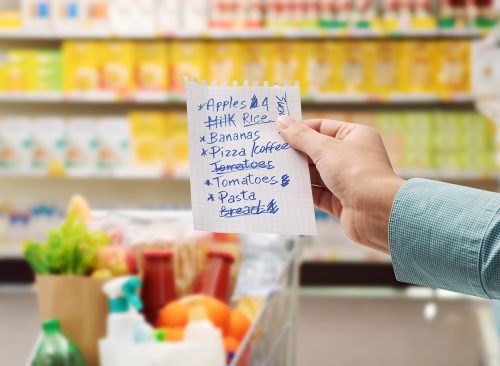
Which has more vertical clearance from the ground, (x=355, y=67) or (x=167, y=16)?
(x=167, y=16)

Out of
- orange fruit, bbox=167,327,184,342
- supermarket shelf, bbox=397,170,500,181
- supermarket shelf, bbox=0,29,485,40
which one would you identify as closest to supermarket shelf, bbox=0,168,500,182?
supermarket shelf, bbox=397,170,500,181

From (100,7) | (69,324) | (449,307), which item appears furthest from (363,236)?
(100,7)

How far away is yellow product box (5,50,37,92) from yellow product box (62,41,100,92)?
8.8 inches

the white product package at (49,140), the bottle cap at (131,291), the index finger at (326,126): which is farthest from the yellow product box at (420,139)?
the index finger at (326,126)

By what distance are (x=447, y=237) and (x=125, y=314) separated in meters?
0.72

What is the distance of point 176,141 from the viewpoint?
486cm

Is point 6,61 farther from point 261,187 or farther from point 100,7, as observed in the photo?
point 261,187

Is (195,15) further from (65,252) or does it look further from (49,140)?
(65,252)

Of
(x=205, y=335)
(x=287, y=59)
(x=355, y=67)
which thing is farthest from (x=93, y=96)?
(x=205, y=335)

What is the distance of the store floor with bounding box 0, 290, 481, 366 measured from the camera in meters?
3.73

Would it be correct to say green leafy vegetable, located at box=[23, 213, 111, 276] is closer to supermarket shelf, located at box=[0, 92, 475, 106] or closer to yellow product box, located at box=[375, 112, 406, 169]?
supermarket shelf, located at box=[0, 92, 475, 106]

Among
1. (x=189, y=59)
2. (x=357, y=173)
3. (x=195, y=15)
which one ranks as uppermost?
(x=195, y=15)

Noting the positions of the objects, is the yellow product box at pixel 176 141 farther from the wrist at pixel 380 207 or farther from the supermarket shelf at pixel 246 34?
the wrist at pixel 380 207

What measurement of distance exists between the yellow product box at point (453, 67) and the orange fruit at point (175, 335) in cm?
355
